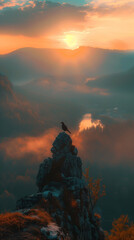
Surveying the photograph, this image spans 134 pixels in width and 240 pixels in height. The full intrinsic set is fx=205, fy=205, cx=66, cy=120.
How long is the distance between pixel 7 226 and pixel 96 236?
27946 mm

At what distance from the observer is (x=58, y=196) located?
41938 mm

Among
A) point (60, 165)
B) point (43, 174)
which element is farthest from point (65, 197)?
point (60, 165)

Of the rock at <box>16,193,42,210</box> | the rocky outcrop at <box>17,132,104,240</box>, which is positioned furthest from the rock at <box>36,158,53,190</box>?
the rock at <box>16,193,42,210</box>

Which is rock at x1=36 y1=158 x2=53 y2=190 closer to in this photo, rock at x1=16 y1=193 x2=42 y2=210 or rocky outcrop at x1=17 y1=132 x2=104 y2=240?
rocky outcrop at x1=17 y1=132 x2=104 y2=240

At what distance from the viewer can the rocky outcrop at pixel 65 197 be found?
36.7 m

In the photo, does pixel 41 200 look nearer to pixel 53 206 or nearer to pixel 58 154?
pixel 53 206

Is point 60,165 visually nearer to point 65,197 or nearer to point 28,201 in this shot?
point 65,197

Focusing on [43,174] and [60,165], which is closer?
[43,174]

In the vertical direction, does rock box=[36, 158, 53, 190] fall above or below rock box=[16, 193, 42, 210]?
above

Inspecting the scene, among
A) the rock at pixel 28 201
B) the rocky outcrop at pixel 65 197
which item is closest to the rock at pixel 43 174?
the rocky outcrop at pixel 65 197

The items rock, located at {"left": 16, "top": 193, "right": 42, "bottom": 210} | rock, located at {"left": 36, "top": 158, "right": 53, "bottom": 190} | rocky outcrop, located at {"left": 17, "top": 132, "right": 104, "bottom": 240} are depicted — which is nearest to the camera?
rocky outcrop, located at {"left": 17, "top": 132, "right": 104, "bottom": 240}

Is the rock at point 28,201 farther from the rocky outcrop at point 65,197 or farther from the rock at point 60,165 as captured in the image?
the rock at point 60,165

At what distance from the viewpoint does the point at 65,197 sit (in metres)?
43.5

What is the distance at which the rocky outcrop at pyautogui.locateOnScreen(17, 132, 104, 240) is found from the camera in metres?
36.7
